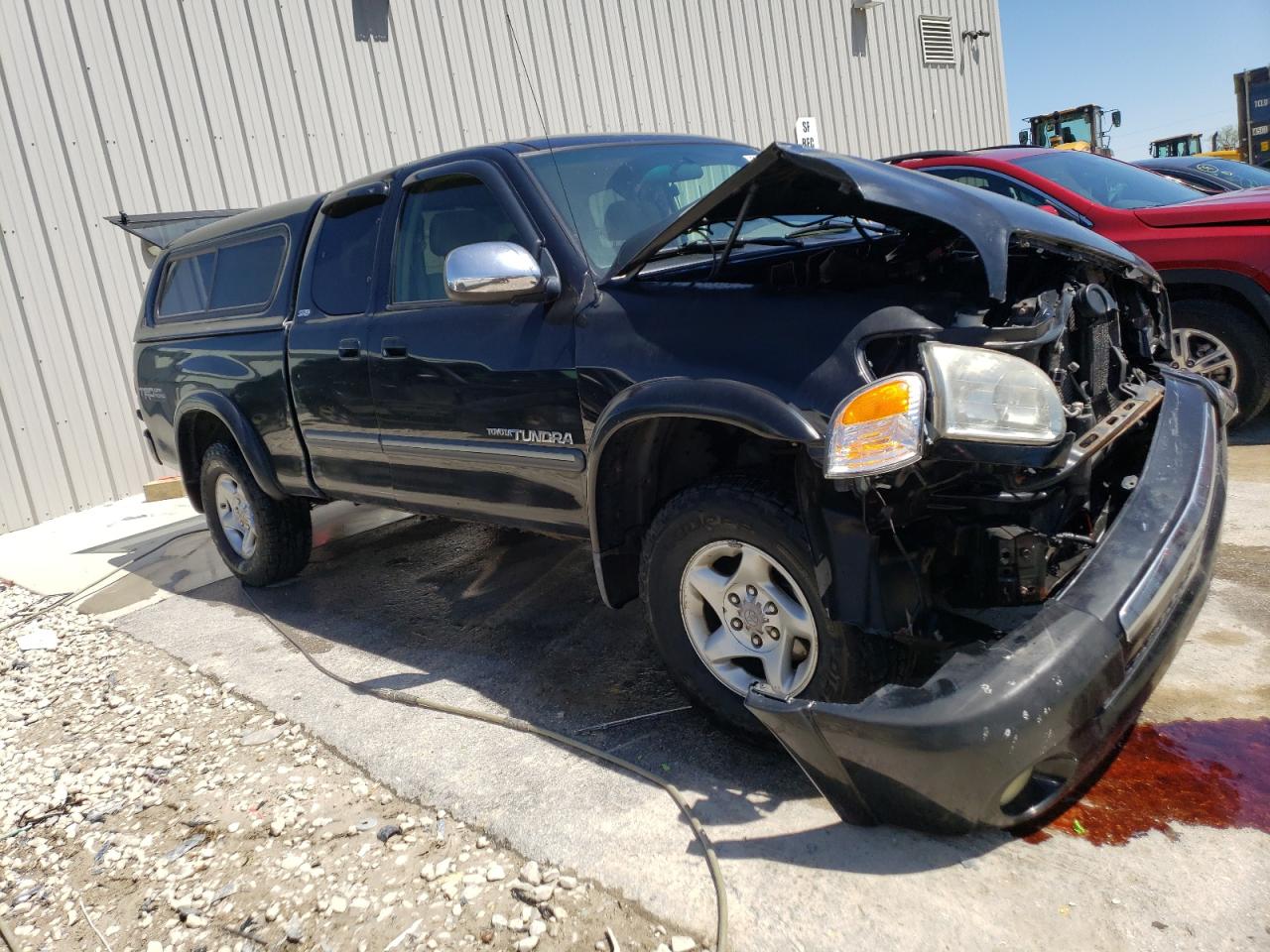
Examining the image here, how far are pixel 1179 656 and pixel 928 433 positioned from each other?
160 cm

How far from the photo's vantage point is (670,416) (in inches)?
101

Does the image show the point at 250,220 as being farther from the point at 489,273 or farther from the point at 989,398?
the point at 989,398

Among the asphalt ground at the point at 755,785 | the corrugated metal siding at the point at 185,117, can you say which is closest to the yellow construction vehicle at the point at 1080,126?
the corrugated metal siding at the point at 185,117

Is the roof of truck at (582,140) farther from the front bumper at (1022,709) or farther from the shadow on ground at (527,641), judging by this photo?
the front bumper at (1022,709)

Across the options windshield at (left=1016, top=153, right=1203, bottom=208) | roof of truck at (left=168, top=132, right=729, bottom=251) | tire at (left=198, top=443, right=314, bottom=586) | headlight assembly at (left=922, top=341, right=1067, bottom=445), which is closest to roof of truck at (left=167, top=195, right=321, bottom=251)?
roof of truck at (left=168, top=132, right=729, bottom=251)

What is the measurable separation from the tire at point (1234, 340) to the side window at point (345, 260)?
4115 millimetres

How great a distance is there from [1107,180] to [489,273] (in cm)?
471

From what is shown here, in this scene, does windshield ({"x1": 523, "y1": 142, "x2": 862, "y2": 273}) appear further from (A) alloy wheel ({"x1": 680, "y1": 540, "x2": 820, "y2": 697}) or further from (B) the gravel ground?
(B) the gravel ground

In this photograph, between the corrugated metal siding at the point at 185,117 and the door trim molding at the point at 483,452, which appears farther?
the corrugated metal siding at the point at 185,117

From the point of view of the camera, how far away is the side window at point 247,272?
178 inches

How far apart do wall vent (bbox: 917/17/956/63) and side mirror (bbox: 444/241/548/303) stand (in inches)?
495

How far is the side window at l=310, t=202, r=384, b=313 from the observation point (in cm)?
387

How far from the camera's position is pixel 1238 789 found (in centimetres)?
227

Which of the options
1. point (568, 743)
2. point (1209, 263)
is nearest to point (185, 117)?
point (568, 743)
